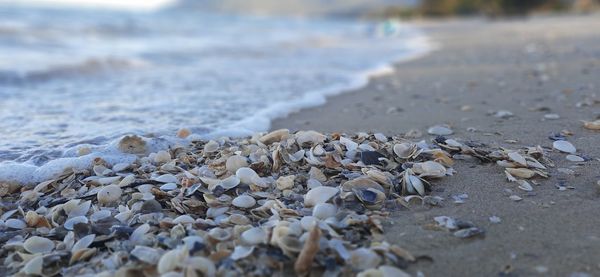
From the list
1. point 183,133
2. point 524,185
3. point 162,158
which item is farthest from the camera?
point 183,133

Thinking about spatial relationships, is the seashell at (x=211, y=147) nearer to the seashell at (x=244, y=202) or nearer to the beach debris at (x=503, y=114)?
the seashell at (x=244, y=202)

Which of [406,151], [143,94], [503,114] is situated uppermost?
[406,151]

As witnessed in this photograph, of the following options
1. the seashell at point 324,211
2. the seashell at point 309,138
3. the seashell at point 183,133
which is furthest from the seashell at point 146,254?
the seashell at point 183,133

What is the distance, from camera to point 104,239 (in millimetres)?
1944

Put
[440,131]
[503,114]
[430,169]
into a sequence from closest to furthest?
[430,169] < [440,131] < [503,114]

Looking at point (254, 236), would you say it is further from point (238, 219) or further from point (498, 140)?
point (498, 140)

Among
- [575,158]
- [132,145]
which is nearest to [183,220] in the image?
[132,145]

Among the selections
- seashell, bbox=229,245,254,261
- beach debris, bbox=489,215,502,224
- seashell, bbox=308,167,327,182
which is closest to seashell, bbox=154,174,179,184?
seashell, bbox=308,167,327,182

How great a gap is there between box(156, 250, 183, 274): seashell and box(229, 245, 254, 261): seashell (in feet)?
0.53

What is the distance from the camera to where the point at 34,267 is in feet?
5.82

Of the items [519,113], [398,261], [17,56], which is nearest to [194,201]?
[398,261]

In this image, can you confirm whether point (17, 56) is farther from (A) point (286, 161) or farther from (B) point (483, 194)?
(B) point (483, 194)

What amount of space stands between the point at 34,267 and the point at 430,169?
1.54 m

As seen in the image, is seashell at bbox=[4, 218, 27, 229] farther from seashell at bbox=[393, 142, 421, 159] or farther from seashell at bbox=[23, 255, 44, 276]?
seashell at bbox=[393, 142, 421, 159]
